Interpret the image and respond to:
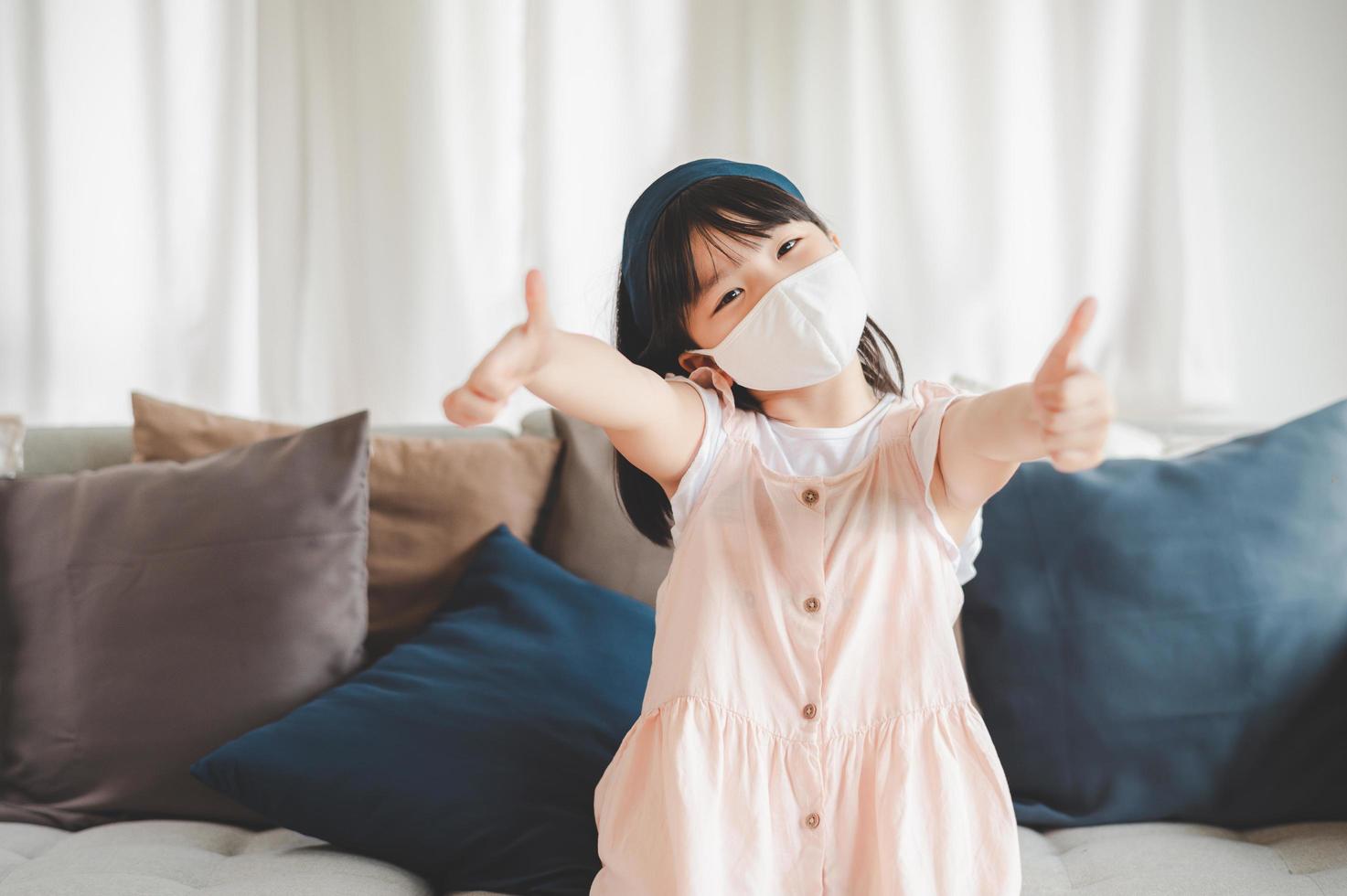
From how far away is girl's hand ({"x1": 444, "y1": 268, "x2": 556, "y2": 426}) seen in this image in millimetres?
771

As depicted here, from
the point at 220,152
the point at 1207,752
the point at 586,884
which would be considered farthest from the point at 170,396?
the point at 1207,752

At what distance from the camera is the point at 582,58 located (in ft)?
7.25

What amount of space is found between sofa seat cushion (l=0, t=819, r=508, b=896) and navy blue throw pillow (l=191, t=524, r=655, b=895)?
0.04 meters

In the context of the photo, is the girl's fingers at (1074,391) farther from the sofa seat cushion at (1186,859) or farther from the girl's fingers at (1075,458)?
the sofa seat cushion at (1186,859)

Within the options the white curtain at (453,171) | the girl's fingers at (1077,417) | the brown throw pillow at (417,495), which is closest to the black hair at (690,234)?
the girl's fingers at (1077,417)

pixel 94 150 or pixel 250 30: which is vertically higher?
pixel 250 30

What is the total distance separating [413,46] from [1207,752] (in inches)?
73.3

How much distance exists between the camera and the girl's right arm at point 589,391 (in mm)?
782

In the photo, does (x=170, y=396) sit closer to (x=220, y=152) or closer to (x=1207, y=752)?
(x=220, y=152)

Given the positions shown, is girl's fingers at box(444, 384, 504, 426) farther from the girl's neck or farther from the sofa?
the sofa

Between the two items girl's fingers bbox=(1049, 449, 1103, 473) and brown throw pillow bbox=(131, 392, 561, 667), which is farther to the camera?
brown throw pillow bbox=(131, 392, 561, 667)

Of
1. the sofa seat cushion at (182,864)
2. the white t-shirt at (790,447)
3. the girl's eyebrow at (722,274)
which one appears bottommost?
the sofa seat cushion at (182,864)

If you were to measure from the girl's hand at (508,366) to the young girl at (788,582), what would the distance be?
0.18 ft

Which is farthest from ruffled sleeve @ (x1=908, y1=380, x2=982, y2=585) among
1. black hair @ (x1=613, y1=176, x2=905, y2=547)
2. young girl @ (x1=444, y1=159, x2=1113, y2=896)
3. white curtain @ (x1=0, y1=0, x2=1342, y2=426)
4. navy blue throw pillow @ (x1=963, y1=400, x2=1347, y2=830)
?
white curtain @ (x1=0, y1=0, x2=1342, y2=426)
